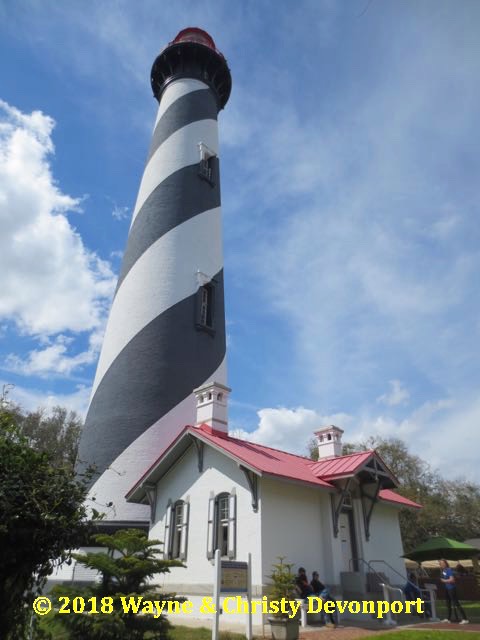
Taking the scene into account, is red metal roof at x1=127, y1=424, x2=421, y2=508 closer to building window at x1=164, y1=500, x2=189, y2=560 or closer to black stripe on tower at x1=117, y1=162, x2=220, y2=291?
building window at x1=164, y1=500, x2=189, y2=560

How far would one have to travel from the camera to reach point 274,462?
39.6ft

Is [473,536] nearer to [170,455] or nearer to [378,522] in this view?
[378,522]

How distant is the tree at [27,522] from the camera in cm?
436

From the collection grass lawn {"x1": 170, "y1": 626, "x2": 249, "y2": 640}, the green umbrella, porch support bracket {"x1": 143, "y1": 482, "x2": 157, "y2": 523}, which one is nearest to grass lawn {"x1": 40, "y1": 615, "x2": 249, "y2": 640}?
grass lawn {"x1": 170, "y1": 626, "x2": 249, "y2": 640}

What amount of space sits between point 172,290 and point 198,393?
3.67 m

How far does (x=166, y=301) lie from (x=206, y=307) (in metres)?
1.65

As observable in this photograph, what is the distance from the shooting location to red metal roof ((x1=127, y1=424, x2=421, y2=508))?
11023mm

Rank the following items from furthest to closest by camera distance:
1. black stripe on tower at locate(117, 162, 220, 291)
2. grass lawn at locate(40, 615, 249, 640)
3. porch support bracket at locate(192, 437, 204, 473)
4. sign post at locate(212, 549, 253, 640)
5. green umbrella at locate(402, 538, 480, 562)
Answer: black stripe on tower at locate(117, 162, 220, 291) → green umbrella at locate(402, 538, 480, 562) → porch support bracket at locate(192, 437, 204, 473) → sign post at locate(212, 549, 253, 640) → grass lawn at locate(40, 615, 249, 640)

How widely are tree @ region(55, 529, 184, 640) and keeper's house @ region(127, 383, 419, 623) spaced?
10.8 ft

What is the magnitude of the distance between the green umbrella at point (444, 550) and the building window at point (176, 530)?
6.67 meters

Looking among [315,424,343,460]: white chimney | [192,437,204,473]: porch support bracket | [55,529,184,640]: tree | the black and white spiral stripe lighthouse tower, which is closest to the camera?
[55,529,184,640]: tree

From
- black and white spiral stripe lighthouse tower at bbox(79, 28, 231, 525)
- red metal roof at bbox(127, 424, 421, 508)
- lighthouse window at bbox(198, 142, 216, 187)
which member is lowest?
red metal roof at bbox(127, 424, 421, 508)

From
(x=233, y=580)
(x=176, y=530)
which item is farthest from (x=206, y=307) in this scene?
(x=233, y=580)

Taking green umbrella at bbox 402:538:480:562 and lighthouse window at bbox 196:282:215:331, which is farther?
lighthouse window at bbox 196:282:215:331
